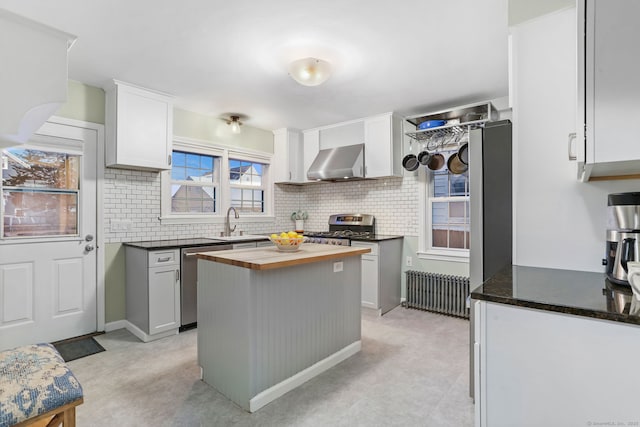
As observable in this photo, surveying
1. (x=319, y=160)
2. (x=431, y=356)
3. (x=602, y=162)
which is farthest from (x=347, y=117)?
(x=602, y=162)

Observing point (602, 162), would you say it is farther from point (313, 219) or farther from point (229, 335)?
point (313, 219)

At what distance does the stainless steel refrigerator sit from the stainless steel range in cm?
214

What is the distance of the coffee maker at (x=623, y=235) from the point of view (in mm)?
1340

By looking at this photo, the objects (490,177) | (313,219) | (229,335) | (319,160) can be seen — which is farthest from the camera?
(313,219)

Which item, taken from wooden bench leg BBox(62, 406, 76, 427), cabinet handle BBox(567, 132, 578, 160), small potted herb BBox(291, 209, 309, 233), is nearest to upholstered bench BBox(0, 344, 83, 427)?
wooden bench leg BBox(62, 406, 76, 427)

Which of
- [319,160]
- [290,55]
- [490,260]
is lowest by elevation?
[490,260]

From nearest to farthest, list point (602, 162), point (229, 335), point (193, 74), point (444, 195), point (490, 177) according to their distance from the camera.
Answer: point (602, 162), point (490, 177), point (229, 335), point (193, 74), point (444, 195)

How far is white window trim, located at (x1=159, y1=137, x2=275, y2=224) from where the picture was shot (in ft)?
12.5

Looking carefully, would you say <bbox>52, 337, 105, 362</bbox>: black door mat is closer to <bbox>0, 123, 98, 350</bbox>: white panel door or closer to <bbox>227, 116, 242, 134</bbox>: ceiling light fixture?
<bbox>0, 123, 98, 350</bbox>: white panel door

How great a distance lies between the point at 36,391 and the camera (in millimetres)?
1205

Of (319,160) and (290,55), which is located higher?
(290,55)

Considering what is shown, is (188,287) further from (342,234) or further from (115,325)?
(342,234)

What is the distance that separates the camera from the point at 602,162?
121 cm

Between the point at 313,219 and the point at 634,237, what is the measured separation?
425 centimetres
